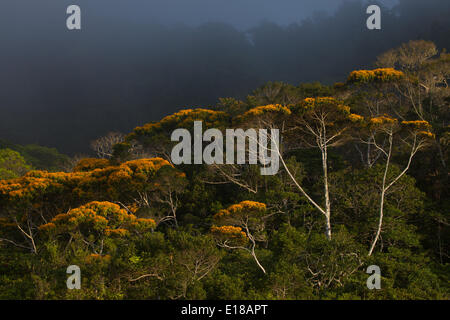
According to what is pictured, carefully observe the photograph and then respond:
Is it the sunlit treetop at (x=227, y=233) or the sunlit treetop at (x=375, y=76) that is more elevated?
the sunlit treetop at (x=375, y=76)

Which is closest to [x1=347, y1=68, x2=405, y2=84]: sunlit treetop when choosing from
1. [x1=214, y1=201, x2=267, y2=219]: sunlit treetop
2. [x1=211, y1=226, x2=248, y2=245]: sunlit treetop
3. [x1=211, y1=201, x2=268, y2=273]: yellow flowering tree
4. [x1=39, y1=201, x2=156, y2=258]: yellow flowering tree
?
[x1=211, y1=201, x2=268, y2=273]: yellow flowering tree

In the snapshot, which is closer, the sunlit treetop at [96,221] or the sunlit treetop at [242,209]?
the sunlit treetop at [242,209]

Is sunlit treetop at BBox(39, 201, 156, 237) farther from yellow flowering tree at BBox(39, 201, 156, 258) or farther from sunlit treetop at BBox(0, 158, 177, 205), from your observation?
sunlit treetop at BBox(0, 158, 177, 205)

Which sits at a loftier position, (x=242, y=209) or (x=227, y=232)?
(x=242, y=209)

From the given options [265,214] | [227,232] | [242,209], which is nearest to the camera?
[227,232]

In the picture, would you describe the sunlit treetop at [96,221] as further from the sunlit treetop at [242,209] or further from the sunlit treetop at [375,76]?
the sunlit treetop at [375,76]

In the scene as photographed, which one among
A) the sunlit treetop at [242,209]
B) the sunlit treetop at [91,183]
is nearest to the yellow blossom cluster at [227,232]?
the sunlit treetop at [242,209]

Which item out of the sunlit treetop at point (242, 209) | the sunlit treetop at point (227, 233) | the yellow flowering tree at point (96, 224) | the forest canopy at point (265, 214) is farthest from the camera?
the yellow flowering tree at point (96, 224)

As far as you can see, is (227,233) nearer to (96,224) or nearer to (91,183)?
(96,224)

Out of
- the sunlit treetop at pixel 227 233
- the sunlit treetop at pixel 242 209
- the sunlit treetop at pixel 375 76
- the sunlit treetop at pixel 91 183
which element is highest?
the sunlit treetop at pixel 375 76

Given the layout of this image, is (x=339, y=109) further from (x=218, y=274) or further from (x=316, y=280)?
(x=218, y=274)

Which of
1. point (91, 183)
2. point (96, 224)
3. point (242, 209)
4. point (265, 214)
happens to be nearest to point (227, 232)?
point (242, 209)

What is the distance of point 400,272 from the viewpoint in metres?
12.7

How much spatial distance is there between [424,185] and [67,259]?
21635 mm
